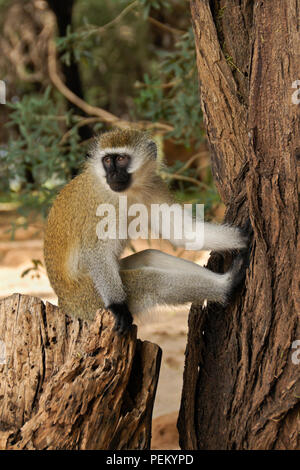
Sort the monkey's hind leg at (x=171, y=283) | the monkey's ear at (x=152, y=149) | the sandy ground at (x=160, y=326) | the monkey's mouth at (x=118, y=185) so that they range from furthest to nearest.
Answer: the sandy ground at (x=160, y=326) → the monkey's ear at (x=152, y=149) → the monkey's mouth at (x=118, y=185) → the monkey's hind leg at (x=171, y=283)

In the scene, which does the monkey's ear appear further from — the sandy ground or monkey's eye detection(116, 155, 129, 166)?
the sandy ground

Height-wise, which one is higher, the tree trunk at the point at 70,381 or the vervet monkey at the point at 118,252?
the vervet monkey at the point at 118,252

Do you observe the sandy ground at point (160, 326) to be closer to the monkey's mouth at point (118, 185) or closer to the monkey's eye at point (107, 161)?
the monkey's mouth at point (118, 185)

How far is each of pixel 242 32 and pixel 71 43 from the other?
3.42 meters

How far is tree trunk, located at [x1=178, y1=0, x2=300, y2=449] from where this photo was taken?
269 centimetres

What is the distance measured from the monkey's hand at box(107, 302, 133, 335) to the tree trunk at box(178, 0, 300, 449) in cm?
42

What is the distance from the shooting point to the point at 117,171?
354 cm

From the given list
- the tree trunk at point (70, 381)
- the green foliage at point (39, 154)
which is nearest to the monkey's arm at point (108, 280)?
the tree trunk at point (70, 381)

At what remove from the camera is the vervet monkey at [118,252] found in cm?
328

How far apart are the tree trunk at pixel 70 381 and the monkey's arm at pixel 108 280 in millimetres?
214

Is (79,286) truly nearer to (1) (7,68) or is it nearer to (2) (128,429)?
(2) (128,429)

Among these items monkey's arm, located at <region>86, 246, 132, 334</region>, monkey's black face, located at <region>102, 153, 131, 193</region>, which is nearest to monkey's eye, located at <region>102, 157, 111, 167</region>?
monkey's black face, located at <region>102, 153, 131, 193</region>

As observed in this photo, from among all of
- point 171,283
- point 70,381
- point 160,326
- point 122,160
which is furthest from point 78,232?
point 160,326
